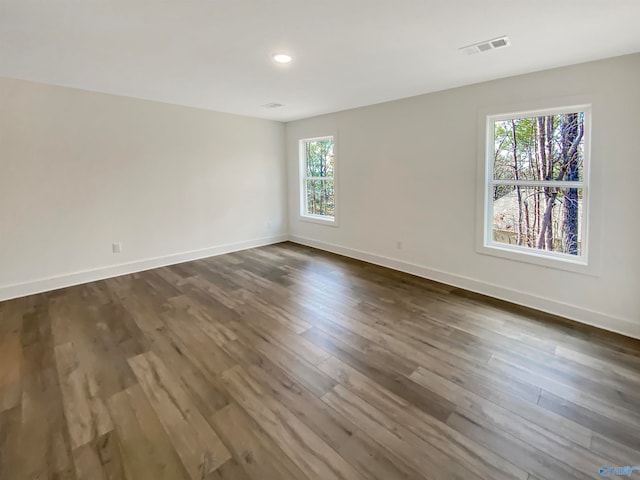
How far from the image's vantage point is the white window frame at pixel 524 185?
2918mm

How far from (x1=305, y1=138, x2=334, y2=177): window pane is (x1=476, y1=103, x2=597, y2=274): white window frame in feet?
8.37

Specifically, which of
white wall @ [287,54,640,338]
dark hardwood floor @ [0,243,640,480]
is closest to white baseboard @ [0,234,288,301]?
dark hardwood floor @ [0,243,640,480]

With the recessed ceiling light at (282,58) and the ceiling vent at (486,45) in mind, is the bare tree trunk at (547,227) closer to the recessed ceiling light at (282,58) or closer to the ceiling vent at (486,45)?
Answer: the ceiling vent at (486,45)

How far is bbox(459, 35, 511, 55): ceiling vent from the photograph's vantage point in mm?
2435

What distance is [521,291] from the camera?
3389 mm

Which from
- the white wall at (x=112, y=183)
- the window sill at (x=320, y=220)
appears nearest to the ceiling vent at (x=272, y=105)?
the white wall at (x=112, y=183)

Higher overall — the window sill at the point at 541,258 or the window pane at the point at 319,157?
the window pane at the point at 319,157

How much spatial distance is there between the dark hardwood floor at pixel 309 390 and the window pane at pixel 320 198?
2.45 meters

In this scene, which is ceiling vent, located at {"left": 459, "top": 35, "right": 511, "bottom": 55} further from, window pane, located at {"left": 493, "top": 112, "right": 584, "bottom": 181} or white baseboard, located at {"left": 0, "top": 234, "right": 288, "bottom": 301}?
white baseboard, located at {"left": 0, "top": 234, "right": 288, "bottom": 301}

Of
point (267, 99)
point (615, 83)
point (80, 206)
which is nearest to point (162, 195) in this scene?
point (80, 206)

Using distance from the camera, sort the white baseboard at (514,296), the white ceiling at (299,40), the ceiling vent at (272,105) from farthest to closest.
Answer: the ceiling vent at (272,105)
the white baseboard at (514,296)
the white ceiling at (299,40)

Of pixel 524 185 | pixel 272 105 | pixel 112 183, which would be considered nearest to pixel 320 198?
pixel 272 105

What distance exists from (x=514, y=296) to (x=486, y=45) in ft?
8.03

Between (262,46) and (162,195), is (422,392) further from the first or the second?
(162,195)
